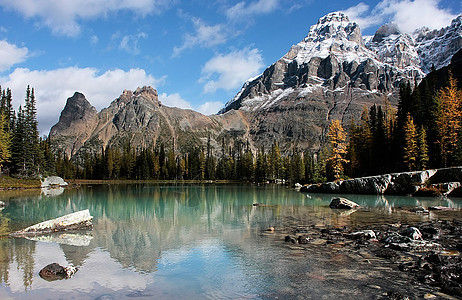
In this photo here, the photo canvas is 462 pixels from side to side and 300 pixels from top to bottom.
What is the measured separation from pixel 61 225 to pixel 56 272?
34.2 feet

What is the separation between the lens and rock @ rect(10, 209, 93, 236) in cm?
1925

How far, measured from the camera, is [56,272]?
11.5 metres

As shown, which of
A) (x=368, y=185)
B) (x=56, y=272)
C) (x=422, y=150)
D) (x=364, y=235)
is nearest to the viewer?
(x=56, y=272)

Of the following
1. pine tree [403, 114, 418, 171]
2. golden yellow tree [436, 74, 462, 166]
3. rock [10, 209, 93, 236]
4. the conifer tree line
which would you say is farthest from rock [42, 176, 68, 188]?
golden yellow tree [436, 74, 462, 166]

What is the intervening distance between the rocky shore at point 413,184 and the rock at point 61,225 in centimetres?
4457

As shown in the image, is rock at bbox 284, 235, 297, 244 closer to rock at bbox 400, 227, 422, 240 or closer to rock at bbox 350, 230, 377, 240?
rock at bbox 350, 230, 377, 240

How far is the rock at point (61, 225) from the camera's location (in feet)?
63.2

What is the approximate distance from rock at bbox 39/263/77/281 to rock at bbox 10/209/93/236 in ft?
29.5

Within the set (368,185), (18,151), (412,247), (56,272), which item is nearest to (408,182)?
(368,185)

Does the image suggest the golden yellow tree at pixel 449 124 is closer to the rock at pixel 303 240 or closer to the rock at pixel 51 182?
the rock at pixel 303 240

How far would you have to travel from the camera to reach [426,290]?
9.41m

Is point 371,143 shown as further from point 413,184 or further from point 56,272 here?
point 56,272

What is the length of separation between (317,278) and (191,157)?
14972cm

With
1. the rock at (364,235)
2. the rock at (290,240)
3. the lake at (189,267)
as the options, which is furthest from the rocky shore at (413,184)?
the rock at (290,240)
